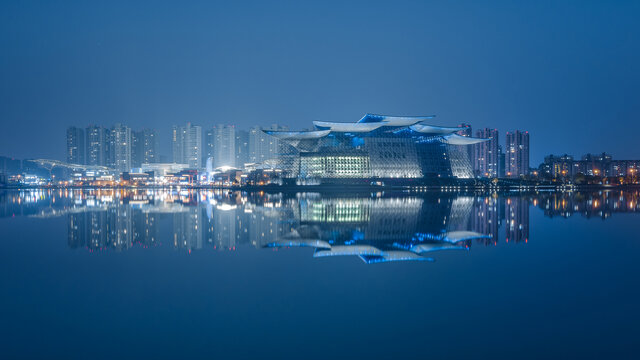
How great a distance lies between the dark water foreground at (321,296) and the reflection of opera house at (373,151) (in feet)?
159

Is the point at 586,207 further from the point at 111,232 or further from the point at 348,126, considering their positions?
the point at 348,126

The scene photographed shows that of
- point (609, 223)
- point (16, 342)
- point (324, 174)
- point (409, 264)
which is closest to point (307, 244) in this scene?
point (409, 264)

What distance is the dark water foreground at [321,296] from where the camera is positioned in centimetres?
413

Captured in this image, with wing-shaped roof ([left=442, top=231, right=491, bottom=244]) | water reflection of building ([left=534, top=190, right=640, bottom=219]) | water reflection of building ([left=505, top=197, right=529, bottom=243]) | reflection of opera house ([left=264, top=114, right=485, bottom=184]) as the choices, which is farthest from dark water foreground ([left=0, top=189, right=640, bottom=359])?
reflection of opera house ([left=264, top=114, right=485, bottom=184])

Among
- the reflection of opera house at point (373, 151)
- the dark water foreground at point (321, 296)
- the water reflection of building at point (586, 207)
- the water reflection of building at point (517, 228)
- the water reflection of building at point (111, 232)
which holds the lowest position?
the water reflection of building at point (586, 207)

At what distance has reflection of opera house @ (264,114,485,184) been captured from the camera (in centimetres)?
6006

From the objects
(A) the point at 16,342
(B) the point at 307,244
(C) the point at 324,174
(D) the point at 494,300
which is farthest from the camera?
(C) the point at 324,174

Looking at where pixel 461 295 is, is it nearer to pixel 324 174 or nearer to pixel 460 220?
pixel 460 220

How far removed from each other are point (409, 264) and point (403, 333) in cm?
330

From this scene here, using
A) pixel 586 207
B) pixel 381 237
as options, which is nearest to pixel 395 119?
pixel 586 207

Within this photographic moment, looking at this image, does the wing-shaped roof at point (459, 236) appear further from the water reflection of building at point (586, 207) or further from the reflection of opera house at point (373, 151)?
the reflection of opera house at point (373, 151)

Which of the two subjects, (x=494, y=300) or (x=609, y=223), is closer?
(x=494, y=300)

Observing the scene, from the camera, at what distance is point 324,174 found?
60.1 m

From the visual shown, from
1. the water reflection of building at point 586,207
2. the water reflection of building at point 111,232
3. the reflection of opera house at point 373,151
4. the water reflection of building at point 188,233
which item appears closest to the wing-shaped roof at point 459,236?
the water reflection of building at point 188,233
